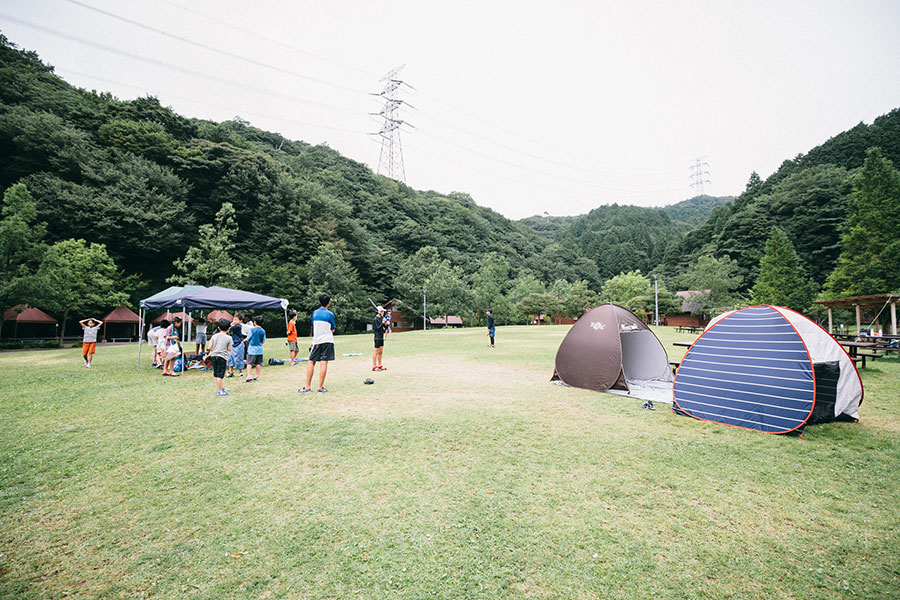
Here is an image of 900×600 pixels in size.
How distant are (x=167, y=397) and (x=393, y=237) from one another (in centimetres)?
6028

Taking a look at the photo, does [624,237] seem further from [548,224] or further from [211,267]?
[211,267]

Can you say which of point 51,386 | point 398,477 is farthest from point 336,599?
point 51,386

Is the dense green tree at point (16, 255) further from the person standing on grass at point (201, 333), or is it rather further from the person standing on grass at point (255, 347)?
the person standing on grass at point (255, 347)

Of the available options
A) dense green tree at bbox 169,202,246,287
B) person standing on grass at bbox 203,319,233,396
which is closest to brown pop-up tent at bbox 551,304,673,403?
person standing on grass at bbox 203,319,233,396

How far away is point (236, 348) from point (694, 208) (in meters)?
159

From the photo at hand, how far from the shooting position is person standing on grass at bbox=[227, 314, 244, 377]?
10906mm

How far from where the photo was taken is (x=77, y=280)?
26641 millimetres

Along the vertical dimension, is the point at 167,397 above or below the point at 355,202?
below

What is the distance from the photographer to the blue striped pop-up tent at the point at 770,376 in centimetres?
579

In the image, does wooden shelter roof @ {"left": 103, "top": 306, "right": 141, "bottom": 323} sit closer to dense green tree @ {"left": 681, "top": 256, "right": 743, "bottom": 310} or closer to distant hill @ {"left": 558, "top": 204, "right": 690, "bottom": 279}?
dense green tree @ {"left": 681, "top": 256, "right": 743, "bottom": 310}

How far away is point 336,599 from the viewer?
7.95 feet

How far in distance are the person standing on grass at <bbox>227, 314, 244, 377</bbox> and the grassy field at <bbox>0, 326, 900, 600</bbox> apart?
4089 millimetres

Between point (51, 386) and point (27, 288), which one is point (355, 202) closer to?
point (27, 288)

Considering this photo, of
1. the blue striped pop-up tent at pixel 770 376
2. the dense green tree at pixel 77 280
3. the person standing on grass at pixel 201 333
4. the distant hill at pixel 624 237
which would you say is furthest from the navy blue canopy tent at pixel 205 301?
the distant hill at pixel 624 237
